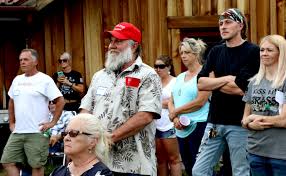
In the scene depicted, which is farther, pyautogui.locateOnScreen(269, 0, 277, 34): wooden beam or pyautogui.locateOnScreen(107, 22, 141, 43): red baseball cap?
pyautogui.locateOnScreen(269, 0, 277, 34): wooden beam

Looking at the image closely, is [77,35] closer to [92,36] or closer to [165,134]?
[92,36]

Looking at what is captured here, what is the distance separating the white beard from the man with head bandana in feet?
2.74

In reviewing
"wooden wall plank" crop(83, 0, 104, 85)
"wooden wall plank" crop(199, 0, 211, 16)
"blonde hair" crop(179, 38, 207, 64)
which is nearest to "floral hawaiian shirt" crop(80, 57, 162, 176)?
"blonde hair" crop(179, 38, 207, 64)

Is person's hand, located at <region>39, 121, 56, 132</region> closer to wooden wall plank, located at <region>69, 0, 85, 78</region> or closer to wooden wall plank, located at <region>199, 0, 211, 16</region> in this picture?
wooden wall plank, located at <region>69, 0, 85, 78</region>

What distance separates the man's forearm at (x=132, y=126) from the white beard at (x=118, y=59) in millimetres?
438

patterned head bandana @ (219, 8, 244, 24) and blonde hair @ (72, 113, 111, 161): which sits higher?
patterned head bandana @ (219, 8, 244, 24)

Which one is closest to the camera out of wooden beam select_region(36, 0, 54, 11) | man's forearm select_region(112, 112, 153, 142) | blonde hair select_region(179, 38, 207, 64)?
man's forearm select_region(112, 112, 153, 142)

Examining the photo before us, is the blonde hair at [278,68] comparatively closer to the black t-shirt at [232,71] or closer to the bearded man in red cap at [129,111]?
the black t-shirt at [232,71]

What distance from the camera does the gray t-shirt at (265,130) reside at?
18.8ft

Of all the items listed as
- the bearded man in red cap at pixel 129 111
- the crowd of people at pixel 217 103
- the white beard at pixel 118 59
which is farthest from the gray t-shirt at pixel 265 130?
the white beard at pixel 118 59

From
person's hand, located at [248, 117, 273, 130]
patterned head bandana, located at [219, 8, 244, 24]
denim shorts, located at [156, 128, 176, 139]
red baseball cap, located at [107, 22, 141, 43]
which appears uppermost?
patterned head bandana, located at [219, 8, 244, 24]

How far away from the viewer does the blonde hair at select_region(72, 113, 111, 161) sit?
4629 millimetres

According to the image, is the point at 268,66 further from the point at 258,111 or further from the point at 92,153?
the point at 92,153

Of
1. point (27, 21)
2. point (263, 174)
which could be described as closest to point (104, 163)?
point (263, 174)
